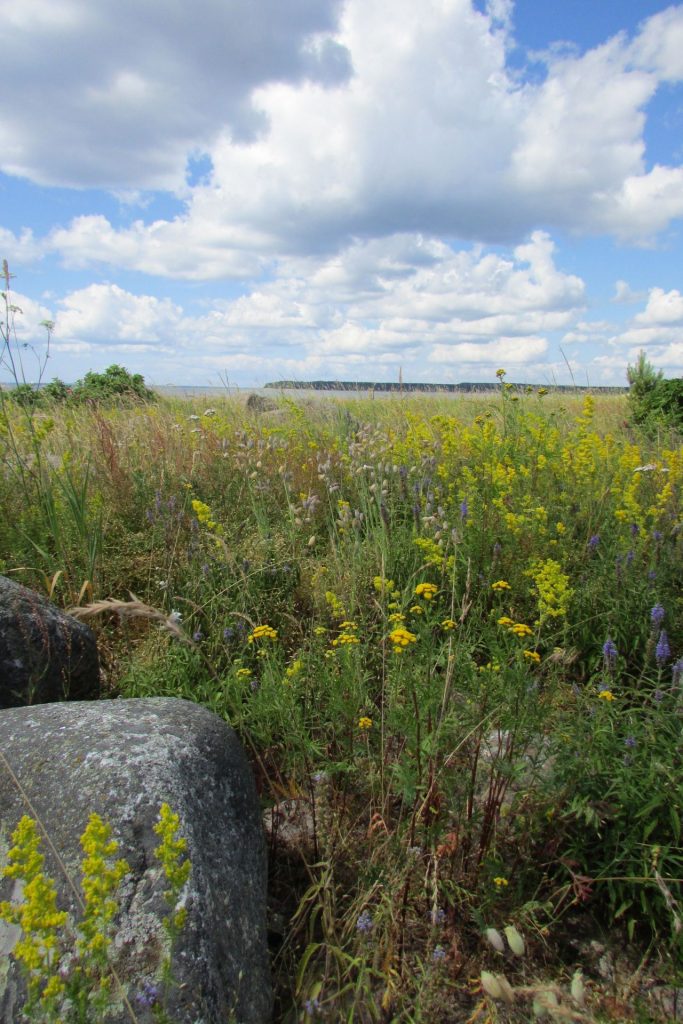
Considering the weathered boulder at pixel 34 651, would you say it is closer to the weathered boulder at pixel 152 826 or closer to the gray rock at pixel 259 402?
the weathered boulder at pixel 152 826

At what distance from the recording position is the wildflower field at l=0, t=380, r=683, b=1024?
205cm

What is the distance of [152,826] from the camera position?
1740mm

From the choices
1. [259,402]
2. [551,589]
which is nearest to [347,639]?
[551,589]

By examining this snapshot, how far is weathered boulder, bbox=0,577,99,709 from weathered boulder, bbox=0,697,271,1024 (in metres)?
0.66

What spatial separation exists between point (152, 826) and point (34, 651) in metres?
1.42

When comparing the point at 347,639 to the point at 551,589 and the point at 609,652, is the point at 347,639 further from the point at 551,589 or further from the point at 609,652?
the point at 609,652

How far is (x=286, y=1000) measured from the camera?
1.99 metres

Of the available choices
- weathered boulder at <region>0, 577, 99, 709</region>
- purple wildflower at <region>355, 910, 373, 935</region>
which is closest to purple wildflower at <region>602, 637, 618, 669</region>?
purple wildflower at <region>355, 910, 373, 935</region>

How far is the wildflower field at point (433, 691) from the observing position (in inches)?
80.7

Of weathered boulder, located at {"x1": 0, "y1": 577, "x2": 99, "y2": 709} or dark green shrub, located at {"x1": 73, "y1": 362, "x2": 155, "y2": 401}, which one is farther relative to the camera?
dark green shrub, located at {"x1": 73, "y1": 362, "x2": 155, "y2": 401}

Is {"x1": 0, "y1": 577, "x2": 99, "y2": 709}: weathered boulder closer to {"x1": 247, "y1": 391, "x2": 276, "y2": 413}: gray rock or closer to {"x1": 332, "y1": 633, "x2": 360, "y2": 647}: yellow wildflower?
{"x1": 332, "y1": 633, "x2": 360, "y2": 647}: yellow wildflower

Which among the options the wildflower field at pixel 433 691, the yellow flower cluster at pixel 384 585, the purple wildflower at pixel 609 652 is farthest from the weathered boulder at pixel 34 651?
the purple wildflower at pixel 609 652

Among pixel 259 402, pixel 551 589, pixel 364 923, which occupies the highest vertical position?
pixel 259 402

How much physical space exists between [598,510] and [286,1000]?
132 inches
